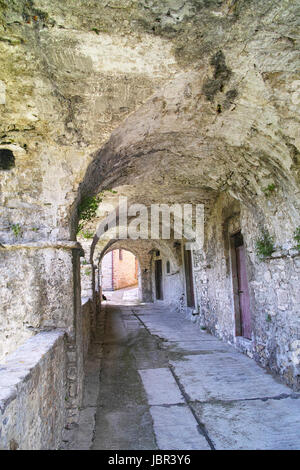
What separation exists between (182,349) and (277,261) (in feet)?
8.69

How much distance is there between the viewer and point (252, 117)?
341 centimetres

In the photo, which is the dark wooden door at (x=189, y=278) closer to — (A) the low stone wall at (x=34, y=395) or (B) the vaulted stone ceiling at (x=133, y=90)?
(B) the vaulted stone ceiling at (x=133, y=90)

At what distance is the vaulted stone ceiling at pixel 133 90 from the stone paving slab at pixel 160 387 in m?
2.10

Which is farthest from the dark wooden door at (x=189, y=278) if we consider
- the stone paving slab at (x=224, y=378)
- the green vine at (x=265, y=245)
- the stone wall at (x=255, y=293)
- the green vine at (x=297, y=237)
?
the green vine at (x=297, y=237)

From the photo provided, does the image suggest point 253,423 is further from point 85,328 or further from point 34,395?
point 85,328

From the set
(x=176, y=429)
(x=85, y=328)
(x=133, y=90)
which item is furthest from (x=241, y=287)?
(x=133, y=90)

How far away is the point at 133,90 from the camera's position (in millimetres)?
3076

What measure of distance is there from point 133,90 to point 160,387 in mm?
3417

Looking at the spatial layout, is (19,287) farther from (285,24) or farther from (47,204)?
(285,24)

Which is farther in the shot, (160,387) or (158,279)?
(158,279)

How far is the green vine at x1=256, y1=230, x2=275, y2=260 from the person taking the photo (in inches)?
168

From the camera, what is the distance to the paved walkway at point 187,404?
279cm

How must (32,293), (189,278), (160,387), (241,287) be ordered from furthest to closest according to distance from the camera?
(189,278)
(241,287)
(160,387)
(32,293)
